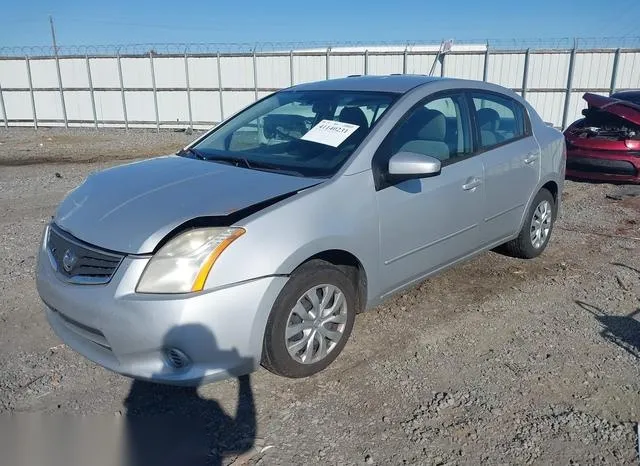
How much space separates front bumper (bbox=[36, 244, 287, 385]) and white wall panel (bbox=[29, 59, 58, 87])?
18.9 metres

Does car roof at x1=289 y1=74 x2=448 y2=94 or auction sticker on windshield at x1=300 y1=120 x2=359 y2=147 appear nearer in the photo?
auction sticker on windshield at x1=300 y1=120 x2=359 y2=147

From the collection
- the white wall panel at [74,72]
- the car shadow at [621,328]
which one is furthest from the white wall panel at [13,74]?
the car shadow at [621,328]

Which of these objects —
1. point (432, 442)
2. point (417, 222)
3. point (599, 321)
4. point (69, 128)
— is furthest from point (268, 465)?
point (69, 128)

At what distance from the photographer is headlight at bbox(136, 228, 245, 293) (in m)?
2.64

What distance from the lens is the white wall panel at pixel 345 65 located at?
16.5m

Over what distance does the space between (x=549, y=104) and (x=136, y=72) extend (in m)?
13.1

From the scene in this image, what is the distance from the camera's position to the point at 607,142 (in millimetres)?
8281

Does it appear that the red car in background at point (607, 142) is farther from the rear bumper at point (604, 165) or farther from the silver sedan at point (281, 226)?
the silver sedan at point (281, 226)

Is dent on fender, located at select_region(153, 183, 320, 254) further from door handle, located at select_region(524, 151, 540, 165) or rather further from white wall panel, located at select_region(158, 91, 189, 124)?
white wall panel, located at select_region(158, 91, 189, 124)

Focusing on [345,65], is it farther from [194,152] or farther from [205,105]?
[194,152]

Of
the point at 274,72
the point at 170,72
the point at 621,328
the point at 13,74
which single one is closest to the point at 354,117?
the point at 621,328

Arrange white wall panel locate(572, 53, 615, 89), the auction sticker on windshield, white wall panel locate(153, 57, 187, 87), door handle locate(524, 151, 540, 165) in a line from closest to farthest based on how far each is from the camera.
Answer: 1. the auction sticker on windshield
2. door handle locate(524, 151, 540, 165)
3. white wall panel locate(572, 53, 615, 89)
4. white wall panel locate(153, 57, 187, 87)

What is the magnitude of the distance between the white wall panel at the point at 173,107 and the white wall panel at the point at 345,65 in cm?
503

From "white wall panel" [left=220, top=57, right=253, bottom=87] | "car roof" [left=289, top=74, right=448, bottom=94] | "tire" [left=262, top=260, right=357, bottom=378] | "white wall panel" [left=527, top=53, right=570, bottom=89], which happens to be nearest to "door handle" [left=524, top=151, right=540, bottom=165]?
"car roof" [left=289, top=74, right=448, bottom=94]
